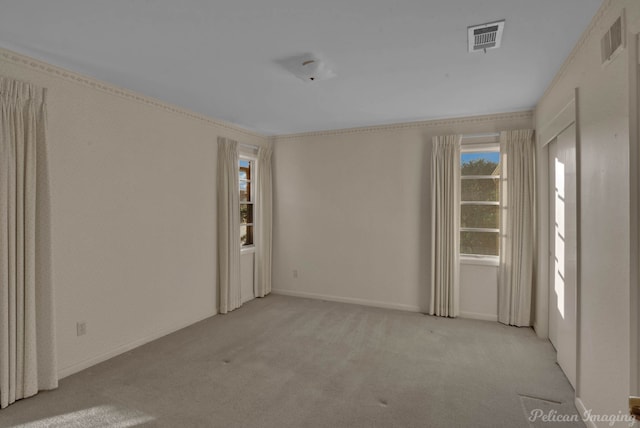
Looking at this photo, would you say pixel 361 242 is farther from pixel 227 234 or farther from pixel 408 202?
pixel 227 234

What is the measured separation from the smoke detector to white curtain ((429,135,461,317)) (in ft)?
7.03

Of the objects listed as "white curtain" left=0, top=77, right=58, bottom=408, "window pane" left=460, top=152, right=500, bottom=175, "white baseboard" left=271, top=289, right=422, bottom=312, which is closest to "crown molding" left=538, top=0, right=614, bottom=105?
"window pane" left=460, top=152, right=500, bottom=175

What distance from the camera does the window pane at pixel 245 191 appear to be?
529 centimetres

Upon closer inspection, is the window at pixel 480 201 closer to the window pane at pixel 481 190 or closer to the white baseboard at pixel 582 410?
the window pane at pixel 481 190

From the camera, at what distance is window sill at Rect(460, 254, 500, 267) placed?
4.30m

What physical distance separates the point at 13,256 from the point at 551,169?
15.8 feet

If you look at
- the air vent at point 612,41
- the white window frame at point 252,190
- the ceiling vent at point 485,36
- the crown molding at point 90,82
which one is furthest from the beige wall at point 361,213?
the air vent at point 612,41

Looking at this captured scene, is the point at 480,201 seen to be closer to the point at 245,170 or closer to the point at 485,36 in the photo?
the point at 485,36

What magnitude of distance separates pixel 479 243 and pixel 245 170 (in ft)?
11.9

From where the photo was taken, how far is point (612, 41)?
1.78 meters

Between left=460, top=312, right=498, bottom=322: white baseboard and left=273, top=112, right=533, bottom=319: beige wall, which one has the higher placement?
left=273, top=112, right=533, bottom=319: beige wall

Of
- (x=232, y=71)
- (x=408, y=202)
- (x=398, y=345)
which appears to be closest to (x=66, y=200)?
(x=232, y=71)

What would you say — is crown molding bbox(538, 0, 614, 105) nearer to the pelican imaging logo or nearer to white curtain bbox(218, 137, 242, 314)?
the pelican imaging logo

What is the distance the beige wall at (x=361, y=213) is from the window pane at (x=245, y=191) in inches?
18.6
